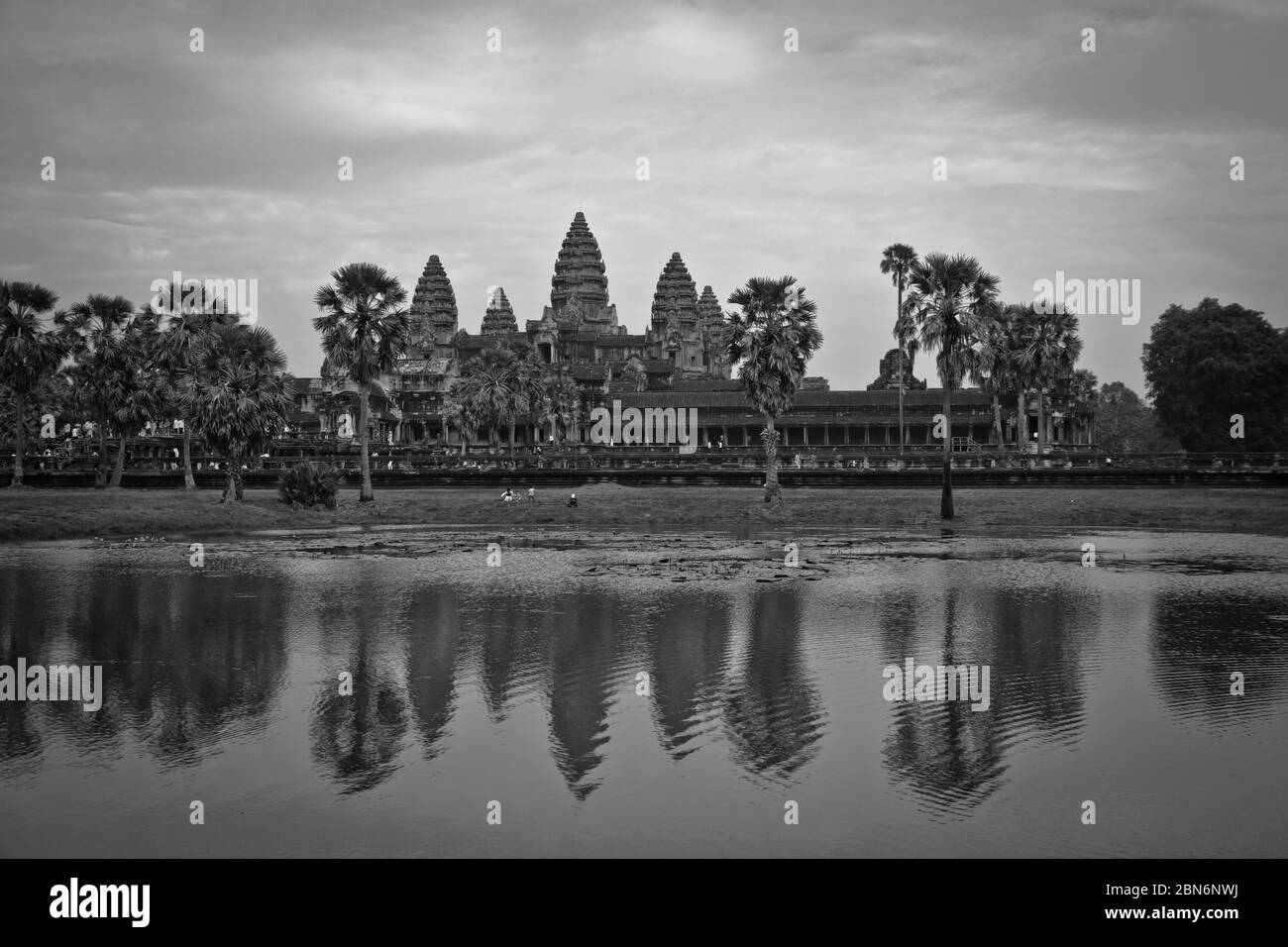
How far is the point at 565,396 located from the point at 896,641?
85.1m

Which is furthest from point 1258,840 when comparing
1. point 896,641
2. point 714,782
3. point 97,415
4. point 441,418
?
point 441,418

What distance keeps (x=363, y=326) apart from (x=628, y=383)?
7056cm

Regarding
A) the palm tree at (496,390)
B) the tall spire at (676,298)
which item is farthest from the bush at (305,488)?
the tall spire at (676,298)

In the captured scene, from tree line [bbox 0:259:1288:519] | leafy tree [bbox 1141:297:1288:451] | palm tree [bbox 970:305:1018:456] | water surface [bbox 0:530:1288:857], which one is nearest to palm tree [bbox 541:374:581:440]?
tree line [bbox 0:259:1288:519]

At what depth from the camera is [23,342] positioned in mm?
62281

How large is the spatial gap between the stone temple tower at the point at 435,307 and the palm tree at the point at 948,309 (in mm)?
103081

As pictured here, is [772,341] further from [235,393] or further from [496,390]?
[496,390]

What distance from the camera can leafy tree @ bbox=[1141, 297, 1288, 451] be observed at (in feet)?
268

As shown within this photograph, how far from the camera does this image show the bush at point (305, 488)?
54.0 metres

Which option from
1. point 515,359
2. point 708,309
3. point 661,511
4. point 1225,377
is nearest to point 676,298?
point 708,309

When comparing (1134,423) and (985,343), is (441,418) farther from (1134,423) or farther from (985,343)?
(1134,423)

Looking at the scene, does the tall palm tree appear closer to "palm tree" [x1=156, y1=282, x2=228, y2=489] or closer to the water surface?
"palm tree" [x1=156, y1=282, x2=228, y2=489]

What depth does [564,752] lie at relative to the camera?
12.7m

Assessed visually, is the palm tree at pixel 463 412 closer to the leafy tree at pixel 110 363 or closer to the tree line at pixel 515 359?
the tree line at pixel 515 359
